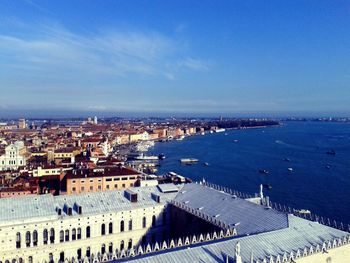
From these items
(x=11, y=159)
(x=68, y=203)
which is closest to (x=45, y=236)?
(x=68, y=203)

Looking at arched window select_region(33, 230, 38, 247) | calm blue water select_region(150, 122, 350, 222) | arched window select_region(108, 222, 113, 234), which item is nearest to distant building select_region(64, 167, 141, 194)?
calm blue water select_region(150, 122, 350, 222)

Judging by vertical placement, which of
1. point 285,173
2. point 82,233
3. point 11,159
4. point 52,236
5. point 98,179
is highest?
point 52,236

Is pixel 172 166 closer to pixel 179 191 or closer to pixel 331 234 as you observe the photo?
pixel 179 191

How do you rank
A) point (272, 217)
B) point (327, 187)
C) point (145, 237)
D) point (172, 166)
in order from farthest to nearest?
point (172, 166)
point (327, 187)
point (145, 237)
point (272, 217)

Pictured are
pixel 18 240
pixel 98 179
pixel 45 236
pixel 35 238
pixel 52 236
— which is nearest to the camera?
pixel 18 240

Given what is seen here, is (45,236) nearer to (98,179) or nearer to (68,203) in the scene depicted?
(68,203)

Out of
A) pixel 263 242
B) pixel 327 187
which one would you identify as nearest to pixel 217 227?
pixel 263 242

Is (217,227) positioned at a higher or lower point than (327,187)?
higher

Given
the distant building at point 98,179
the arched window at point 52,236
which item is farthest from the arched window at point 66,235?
the distant building at point 98,179
